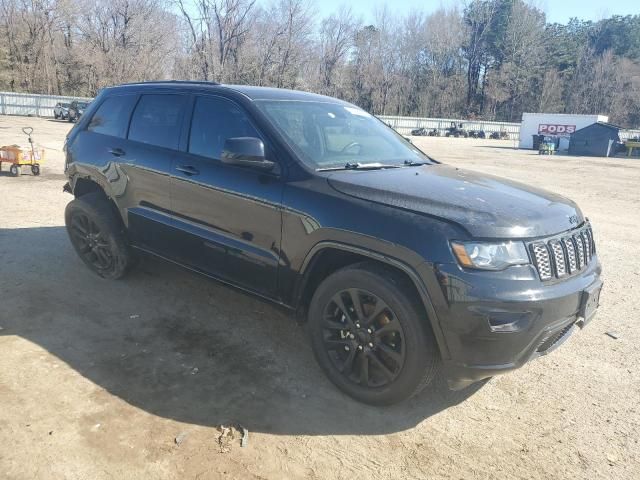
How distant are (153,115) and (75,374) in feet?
7.24

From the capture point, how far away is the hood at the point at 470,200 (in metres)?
2.71

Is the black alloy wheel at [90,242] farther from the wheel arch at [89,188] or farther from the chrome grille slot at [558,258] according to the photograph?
the chrome grille slot at [558,258]

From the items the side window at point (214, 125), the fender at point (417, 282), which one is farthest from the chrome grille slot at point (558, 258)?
the side window at point (214, 125)

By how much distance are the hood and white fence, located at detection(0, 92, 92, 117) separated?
1658 inches

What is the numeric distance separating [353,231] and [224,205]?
3.61 ft

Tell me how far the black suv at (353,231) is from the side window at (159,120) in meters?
0.02

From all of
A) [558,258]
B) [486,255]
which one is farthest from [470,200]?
[558,258]

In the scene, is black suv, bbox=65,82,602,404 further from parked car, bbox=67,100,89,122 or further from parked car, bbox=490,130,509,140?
parked car, bbox=490,130,509,140

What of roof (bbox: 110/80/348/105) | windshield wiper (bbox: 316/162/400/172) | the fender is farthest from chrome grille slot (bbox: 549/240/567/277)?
roof (bbox: 110/80/348/105)

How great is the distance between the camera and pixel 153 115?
14.2ft

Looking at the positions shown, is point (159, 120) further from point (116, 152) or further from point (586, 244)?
point (586, 244)

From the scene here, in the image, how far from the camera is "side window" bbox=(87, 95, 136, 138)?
458cm

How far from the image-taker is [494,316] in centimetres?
258

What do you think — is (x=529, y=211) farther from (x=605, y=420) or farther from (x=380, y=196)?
(x=605, y=420)
